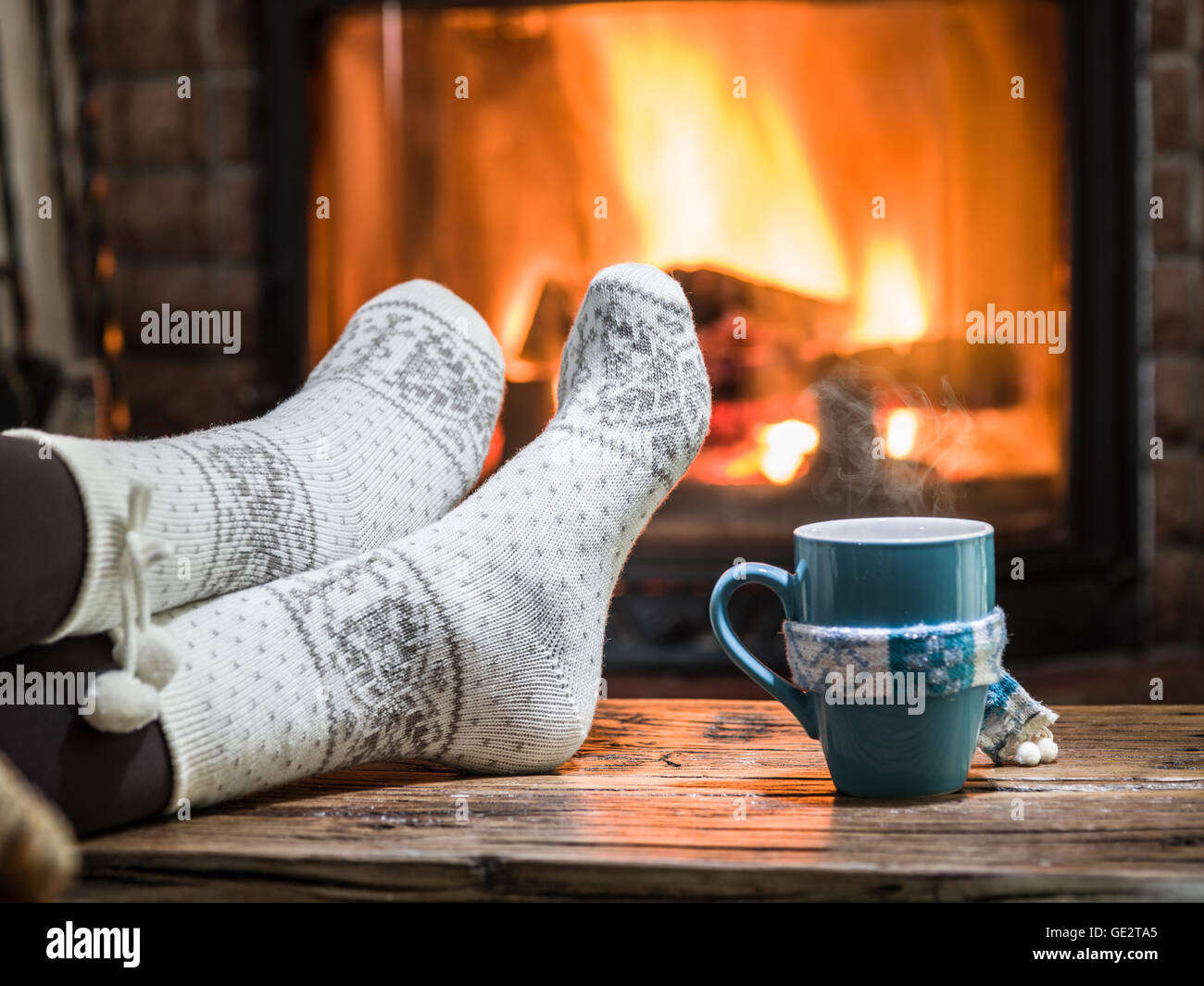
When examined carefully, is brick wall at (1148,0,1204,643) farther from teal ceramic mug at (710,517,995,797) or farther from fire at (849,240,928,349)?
teal ceramic mug at (710,517,995,797)

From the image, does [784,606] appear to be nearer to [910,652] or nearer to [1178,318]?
[910,652]

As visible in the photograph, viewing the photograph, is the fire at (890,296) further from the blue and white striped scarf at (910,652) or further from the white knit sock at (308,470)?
the blue and white striped scarf at (910,652)

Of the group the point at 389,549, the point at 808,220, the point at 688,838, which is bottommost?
the point at 688,838

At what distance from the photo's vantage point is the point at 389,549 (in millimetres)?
542

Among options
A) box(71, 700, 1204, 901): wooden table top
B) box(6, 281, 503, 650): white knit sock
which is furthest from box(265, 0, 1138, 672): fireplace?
box(71, 700, 1204, 901): wooden table top

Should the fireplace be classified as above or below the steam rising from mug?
above

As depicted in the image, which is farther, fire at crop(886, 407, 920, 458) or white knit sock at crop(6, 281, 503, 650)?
fire at crop(886, 407, 920, 458)

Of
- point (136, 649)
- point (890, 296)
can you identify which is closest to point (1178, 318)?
point (890, 296)

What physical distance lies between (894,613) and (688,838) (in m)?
0.12

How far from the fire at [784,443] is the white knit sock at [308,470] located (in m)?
0.72

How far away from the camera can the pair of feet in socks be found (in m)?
0.46

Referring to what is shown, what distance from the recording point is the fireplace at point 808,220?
140cm

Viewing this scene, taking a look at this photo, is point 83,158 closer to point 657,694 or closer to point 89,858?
point 657,694

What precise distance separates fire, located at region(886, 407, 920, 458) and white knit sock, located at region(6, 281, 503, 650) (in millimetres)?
783
